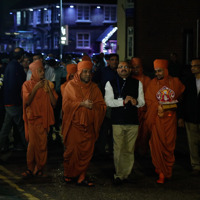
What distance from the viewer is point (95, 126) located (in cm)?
816

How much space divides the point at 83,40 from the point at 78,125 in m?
55.8

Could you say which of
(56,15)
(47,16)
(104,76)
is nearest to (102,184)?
(104,76)

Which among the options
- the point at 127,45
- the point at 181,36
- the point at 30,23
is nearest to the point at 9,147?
the point at 181,36

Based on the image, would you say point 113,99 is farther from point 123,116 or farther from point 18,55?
point 18,55

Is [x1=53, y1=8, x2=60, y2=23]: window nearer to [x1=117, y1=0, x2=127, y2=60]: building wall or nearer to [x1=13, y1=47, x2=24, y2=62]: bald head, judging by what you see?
[x1=117, y1=0, x2=127, y2=60]: building wall

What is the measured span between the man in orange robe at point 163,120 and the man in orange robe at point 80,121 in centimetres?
107

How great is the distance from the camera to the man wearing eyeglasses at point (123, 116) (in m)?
8.15

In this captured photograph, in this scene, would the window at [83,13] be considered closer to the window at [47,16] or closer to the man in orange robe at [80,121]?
the window at [47,16]

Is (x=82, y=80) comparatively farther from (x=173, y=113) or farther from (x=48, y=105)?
(x=173, y=113)

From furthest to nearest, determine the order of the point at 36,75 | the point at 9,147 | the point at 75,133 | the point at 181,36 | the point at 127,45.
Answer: the point at 127,45
the point at 181,36
the point at 9,147
the point at 36,75
the point at 75,133

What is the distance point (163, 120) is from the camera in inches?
333

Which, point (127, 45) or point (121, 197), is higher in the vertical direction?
point (127, 45)

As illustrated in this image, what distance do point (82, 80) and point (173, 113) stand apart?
5.56 feet

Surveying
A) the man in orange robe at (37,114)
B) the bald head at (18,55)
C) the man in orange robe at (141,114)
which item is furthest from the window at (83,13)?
the man in orange robe at (37,114)
